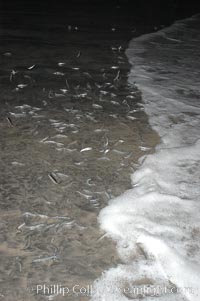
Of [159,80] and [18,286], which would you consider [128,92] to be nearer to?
[159,80]

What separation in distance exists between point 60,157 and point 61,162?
0.10 m

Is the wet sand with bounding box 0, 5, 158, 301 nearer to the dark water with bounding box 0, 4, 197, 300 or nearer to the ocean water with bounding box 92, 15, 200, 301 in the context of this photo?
the dark water with bounding box 0, 4, 197, 300

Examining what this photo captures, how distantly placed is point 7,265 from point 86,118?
8.75ft

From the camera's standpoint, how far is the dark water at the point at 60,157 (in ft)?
7.82

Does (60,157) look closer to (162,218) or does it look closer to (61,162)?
(61,162)

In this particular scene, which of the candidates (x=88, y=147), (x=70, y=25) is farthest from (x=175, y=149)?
(x=70, y=25)

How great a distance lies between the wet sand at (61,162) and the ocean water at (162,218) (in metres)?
0.11

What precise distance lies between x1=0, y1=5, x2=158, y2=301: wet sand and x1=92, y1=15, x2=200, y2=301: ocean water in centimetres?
11

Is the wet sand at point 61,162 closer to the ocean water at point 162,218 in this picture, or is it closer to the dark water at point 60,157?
the dark water at point 60,157

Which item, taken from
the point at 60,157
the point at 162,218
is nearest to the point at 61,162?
the point at 60,157

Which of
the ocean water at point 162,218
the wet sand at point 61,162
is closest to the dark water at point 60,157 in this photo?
the wet sand at point 61,162

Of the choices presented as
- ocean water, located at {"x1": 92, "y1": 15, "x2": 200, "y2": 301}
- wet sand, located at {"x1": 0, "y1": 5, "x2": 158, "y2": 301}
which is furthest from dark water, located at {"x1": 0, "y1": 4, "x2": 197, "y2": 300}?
ocean water, located at {"x1": 92, "y1": 15, "x2": 200, "y2": 301}

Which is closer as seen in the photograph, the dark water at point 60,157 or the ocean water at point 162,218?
the ocean water at point 162,218

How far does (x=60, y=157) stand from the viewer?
12.1 feet
